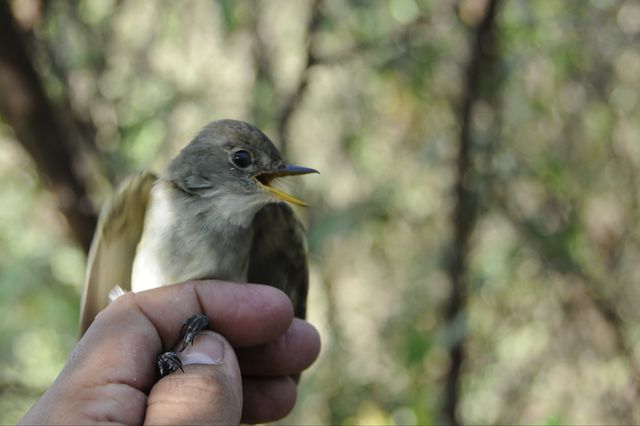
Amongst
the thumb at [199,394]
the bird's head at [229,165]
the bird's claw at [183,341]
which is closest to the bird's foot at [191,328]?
the bird's claw at [183,341]

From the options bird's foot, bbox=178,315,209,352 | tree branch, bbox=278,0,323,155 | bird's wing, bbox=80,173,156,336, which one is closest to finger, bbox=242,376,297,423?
bird's foot, bbox=178,315,209,352

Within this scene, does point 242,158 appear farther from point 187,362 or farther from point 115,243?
point 187,362

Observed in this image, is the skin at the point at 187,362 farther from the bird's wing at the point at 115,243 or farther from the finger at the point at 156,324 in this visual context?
the bird's wing at the point at 115,243

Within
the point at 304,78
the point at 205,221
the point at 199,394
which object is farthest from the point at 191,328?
the point at 304,78

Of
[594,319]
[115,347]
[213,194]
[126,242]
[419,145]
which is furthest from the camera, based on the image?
[419,145]

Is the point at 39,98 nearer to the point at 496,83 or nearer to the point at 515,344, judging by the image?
the point at 496,83

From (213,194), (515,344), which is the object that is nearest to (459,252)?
(213,194)
